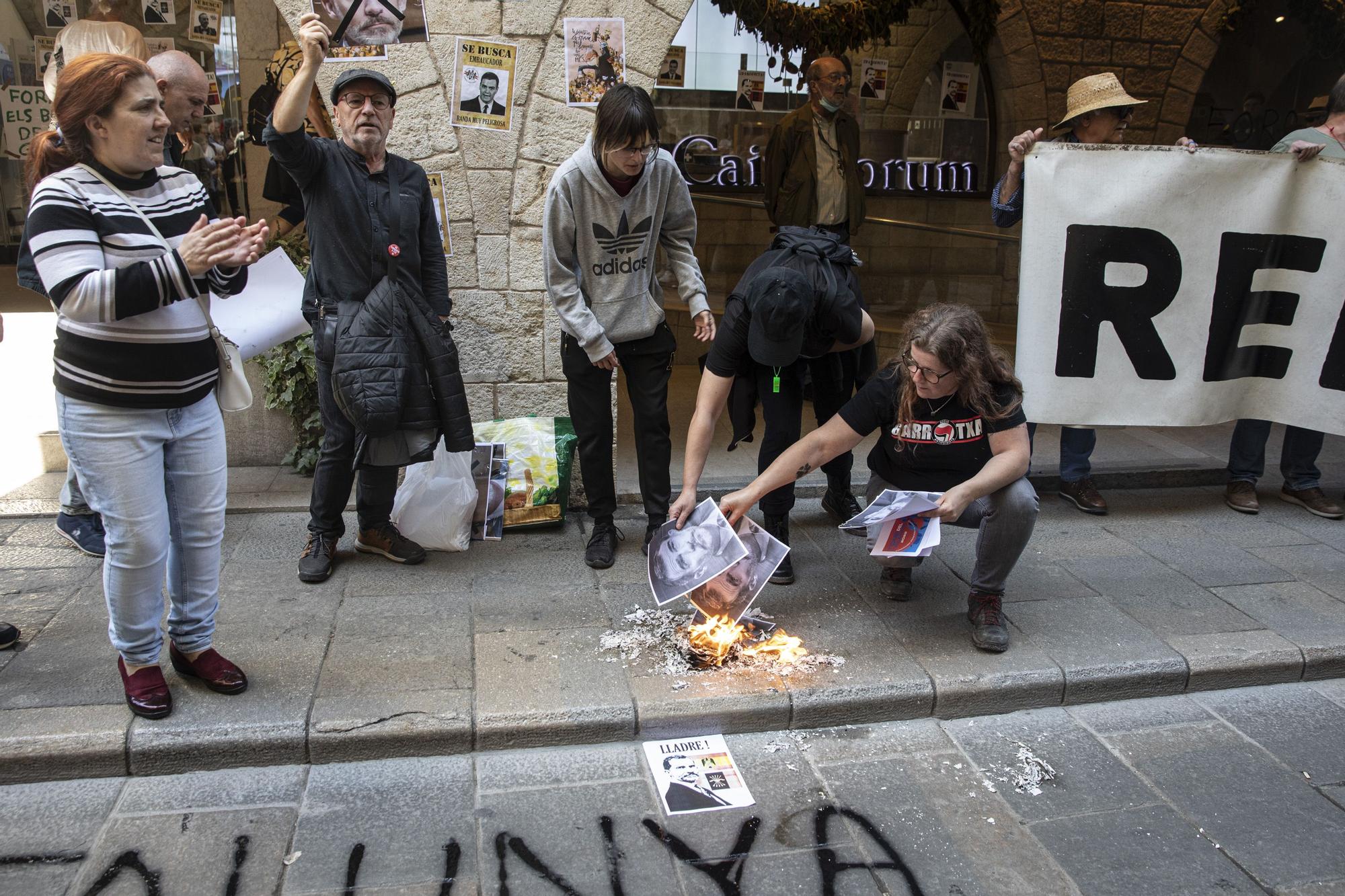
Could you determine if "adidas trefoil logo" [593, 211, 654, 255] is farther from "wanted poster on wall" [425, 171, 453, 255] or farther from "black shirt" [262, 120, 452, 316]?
"wanted poster on wall" [425, 171, 453, 255]

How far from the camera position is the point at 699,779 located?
3.11 m

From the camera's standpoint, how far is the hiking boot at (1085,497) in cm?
523

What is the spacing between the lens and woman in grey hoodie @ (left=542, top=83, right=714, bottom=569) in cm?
400

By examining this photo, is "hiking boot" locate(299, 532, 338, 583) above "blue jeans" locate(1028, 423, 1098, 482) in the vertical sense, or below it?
below

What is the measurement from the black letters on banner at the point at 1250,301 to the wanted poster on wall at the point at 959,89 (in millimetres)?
4432

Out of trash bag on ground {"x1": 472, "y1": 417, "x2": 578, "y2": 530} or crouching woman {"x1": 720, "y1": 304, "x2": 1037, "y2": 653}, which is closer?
crouching woman {"x1": 720, "y1": 304, "x2": 1037, "y2": 653}

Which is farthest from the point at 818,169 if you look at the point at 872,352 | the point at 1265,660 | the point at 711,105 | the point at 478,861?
the point at 478,861

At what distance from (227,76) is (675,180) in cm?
509

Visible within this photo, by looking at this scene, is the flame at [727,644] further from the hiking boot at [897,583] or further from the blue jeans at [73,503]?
the blue jeans at [73,503]

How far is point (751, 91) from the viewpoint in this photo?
8227 millimetres

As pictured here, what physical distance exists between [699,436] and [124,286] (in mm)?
1872

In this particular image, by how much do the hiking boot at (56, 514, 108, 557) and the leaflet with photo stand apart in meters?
2.60

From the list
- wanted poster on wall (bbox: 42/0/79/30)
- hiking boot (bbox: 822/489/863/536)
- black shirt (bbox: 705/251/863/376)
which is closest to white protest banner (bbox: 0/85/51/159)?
wanted poster on wall (bbox: 42/0/79/30)

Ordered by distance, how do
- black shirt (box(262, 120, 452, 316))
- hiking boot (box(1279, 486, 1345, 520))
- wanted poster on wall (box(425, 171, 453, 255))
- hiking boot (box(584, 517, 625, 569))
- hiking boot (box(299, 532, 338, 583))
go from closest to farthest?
1. black shirt (box(262, 120, 452, 316))
2. hiking boot (box(299, 532, 338, 583))
3. hiking boot (box(584, 517, 625, 569))
4. wanted poster on wall (box(425, 171, 453, 255))
5. hiking boot (box(1279, 486, 1345, 520))
